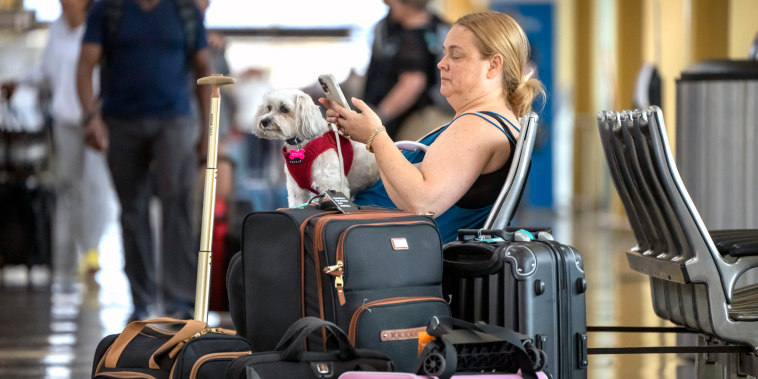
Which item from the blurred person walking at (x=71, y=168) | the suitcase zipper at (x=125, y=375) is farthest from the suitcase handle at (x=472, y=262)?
the blurred person walking at (x=71, y=168)

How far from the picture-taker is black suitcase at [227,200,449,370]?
2125 millimetres

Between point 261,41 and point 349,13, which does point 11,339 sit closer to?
point 261,41

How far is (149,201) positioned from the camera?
5777 mm

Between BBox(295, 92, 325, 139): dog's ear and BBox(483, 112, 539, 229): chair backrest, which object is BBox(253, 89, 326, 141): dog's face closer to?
BBox(295, 92, 325, 139): dog's ear

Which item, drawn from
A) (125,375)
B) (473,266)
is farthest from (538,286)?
(125,375)

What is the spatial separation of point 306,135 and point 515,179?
591 millimetres

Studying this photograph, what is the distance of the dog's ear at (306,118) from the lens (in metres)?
2.75

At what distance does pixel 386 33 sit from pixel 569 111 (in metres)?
11.1

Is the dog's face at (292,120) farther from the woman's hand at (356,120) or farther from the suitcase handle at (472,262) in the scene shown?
the suitcase handle at (472,262)

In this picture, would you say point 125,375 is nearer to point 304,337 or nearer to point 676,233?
point 304,337

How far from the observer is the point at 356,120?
2.54 metres

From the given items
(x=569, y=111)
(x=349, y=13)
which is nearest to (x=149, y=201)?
(x=349, y=13)

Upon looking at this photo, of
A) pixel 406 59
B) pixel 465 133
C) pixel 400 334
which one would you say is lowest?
pixel 400 334

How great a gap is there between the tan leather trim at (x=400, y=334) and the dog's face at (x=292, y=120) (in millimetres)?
767
